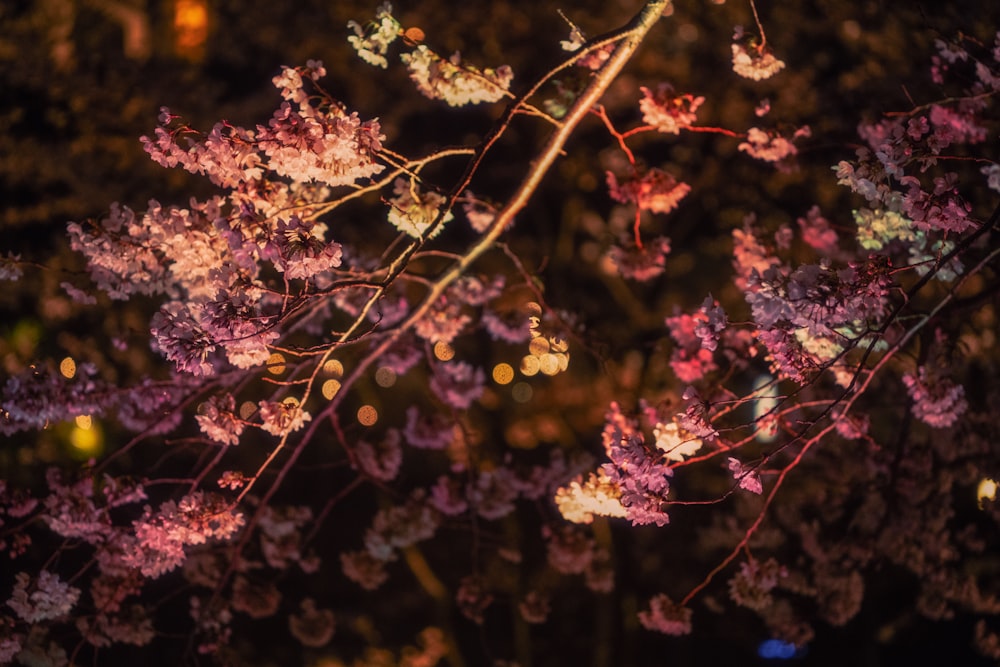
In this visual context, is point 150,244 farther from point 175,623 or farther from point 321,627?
point 175,623

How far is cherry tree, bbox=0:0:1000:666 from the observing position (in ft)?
9.90

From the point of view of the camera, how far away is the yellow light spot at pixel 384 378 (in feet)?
35.2

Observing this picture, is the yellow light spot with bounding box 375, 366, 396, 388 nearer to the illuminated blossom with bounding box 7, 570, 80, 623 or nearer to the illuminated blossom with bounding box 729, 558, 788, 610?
the illuminated blossom with bounding box 7, 570, 80, 623

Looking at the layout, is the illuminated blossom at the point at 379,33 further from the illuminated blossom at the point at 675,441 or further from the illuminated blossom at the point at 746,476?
the illuminated blossom at the point at 746,476

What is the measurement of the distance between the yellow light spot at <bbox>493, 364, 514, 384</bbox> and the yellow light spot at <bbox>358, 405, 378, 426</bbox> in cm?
183

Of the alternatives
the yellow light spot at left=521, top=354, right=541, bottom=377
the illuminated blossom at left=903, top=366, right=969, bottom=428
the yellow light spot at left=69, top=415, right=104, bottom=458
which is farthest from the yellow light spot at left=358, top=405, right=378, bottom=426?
the illuminated blossom at left=903, top=366, right=969, bottom=428

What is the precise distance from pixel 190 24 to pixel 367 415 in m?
6.52

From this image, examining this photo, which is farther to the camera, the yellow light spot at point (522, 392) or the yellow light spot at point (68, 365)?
the yellow light spot at point (522, 392)

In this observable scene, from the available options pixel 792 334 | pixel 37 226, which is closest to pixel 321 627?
pixel 792 334

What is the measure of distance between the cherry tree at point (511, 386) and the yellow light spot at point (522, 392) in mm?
65

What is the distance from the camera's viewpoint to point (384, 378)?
426 inches

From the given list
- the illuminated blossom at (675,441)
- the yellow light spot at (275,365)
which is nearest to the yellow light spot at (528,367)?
the illuminated blossom at (675,441)

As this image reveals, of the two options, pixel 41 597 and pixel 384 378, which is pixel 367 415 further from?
pixel 41 597

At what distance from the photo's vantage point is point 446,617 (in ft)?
29.2
